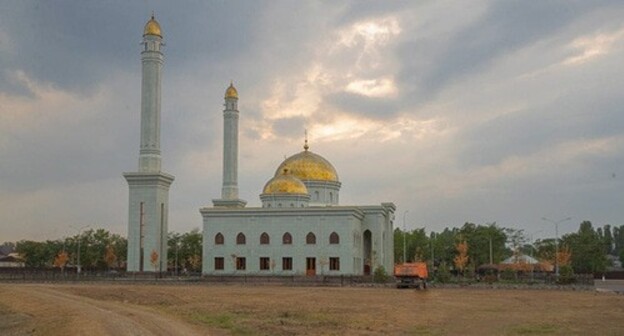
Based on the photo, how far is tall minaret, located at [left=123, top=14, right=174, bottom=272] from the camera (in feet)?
243

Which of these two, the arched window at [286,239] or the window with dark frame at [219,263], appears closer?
the arched window at [286,239]

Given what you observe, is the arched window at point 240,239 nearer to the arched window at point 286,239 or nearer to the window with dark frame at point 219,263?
the window with dark frame at point 219,263

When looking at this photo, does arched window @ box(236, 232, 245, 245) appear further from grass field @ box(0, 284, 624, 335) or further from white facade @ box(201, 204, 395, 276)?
grass field @ box(0, 284, 624, 335)

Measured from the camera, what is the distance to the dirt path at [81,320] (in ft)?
74.3

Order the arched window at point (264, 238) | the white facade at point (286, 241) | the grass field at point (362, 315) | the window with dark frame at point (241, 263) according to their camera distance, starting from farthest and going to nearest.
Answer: the window with dark frame at point (241, 263), the arched window at point (264, 238), the white facade at point (286, 241), the grass field at point (362, 315)

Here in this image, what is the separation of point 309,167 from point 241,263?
1738cm

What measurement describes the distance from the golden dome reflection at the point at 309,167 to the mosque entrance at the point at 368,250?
9.86 metres

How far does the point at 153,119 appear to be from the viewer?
76000 millimetres

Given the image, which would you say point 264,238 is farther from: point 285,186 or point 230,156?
point 230,156

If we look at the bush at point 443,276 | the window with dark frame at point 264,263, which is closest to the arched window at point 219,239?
the window with dark frame at point 264,263

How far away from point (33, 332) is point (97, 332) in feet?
13.4

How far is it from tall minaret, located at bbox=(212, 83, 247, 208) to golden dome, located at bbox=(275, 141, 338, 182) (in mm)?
5784

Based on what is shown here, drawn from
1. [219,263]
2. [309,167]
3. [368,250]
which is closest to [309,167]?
[309,167]

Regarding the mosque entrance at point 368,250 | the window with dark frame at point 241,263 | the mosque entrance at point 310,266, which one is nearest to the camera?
the mosque entrance at point 310,266
